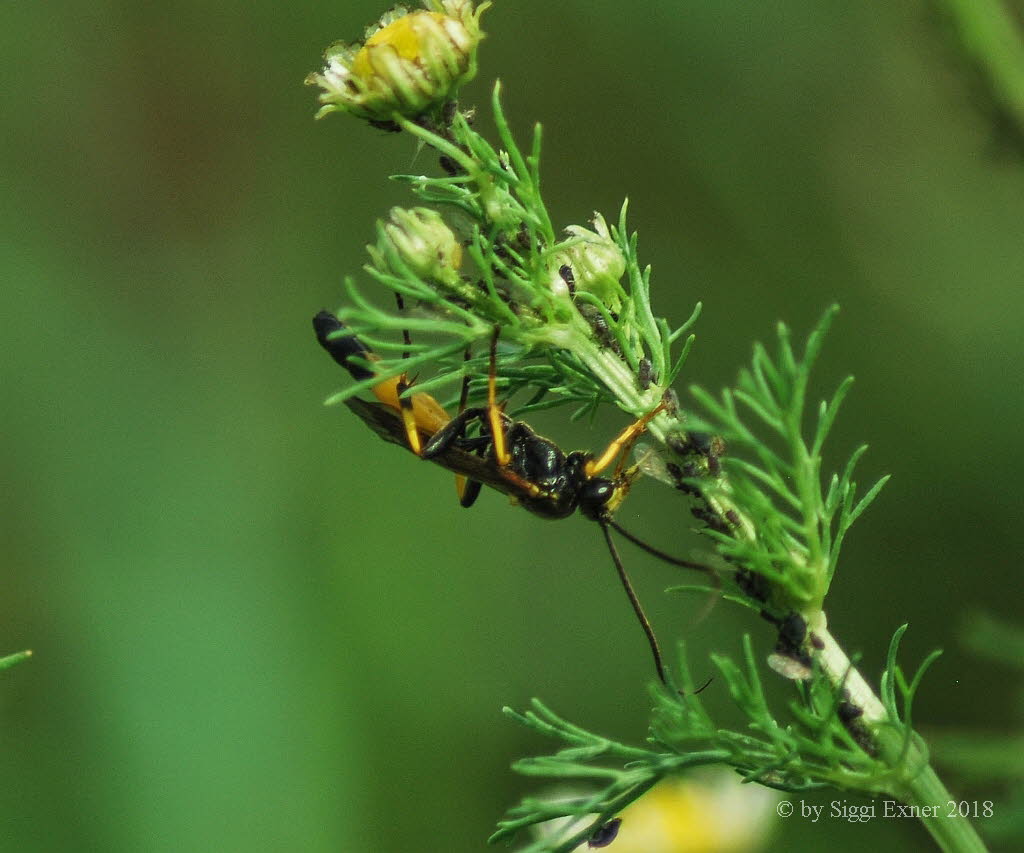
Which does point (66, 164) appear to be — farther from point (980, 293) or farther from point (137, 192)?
point (980, 293)

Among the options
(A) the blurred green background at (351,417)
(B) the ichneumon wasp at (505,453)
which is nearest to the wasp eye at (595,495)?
(B) the ichneumon wasp at (505,453)

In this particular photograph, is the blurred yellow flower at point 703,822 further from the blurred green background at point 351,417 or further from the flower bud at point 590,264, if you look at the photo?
the flower bud at point 590,264

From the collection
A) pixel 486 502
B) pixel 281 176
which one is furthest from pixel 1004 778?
pixel 281 176

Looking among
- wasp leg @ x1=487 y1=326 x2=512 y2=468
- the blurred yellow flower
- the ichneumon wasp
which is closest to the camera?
wasp leg @ x1=487 y1=326 x2=512 y2=468

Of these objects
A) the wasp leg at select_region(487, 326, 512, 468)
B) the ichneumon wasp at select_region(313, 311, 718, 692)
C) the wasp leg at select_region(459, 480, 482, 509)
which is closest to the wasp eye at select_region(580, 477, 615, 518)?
the ichneumon wasp at select_region(313, 311, 718, 692)

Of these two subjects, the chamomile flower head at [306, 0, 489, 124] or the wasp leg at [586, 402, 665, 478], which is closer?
the chamomile flower head at [306, 0, 489, 124]

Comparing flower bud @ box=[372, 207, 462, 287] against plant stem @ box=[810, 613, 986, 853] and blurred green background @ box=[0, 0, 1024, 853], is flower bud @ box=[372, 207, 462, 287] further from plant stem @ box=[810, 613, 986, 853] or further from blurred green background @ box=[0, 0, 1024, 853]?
blurred green background @ box=[0, 0, 1024, 853]
